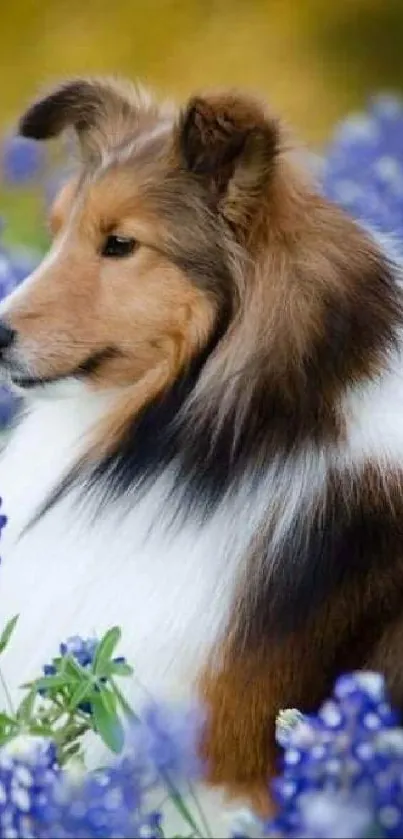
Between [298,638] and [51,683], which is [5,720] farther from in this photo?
[298,638]

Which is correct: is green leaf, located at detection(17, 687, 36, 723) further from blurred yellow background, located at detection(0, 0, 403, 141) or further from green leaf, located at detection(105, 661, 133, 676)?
blurred yellow background, located at detection(0, 0, 403, 141)

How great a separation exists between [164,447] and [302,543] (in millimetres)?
188

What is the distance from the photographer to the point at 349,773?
120cm

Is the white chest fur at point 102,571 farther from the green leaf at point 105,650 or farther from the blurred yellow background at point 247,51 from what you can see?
the blurred yellow background at point 247,51

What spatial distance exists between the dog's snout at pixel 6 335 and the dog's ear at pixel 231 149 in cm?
26

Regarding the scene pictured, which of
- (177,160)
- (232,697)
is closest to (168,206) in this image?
(177,160)

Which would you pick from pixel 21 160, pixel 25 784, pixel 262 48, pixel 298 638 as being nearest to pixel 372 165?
pixel 262 48

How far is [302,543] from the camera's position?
4.39 ft

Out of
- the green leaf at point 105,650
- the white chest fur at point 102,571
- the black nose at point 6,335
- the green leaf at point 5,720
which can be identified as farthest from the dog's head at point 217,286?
the green leaf at point 5,720

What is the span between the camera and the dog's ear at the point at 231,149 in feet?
4.36

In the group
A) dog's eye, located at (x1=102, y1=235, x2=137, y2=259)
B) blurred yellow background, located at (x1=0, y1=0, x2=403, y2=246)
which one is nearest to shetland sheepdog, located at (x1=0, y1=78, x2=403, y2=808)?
dog's eye, located at (x1=102, y1=235, x2=137, y2=259)

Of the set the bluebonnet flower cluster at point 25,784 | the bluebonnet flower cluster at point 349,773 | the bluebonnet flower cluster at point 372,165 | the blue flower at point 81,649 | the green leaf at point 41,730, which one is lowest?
the bluebonnet flower cluster at point 25,784

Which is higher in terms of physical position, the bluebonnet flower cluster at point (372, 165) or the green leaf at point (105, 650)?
the bluebonnet flower cluster at point (372, 165)

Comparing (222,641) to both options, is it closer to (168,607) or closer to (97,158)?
(168,607)
